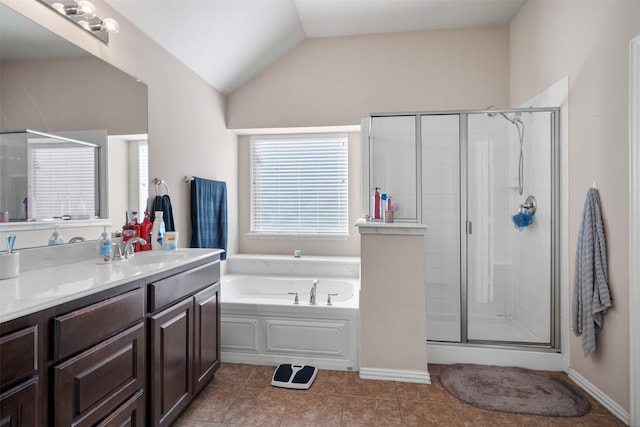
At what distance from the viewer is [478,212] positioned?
2637mm

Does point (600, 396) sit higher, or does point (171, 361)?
point (171, 361)

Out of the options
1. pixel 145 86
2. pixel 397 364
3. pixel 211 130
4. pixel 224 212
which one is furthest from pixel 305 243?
pixel 145 86

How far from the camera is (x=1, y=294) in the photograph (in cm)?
111

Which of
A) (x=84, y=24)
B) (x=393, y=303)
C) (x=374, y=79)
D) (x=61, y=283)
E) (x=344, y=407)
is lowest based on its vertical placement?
(x=344, y=407)

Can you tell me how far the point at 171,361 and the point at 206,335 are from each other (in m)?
0.36

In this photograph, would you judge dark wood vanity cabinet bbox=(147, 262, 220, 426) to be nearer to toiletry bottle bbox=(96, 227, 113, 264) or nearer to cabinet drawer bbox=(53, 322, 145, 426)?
cabinet drawer bbox=(53, 322, 145, 426)

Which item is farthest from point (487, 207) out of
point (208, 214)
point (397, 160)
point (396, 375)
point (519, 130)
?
point (208, 214)

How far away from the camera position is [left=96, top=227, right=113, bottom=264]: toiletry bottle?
5.70 feet

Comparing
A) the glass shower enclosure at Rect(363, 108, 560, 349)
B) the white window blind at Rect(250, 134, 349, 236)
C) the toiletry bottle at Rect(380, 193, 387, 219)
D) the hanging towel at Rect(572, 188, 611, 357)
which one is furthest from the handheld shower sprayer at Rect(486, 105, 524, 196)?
the white window blind at Rect(250, 134, 349, 236)

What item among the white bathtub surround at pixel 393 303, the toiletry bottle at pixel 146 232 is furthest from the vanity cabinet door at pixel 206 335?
the white bathtub surround at pixel 393 303

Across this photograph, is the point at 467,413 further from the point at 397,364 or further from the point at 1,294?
the point at 1,294

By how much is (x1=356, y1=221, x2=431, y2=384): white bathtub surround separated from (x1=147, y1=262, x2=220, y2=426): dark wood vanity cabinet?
40.6 inches

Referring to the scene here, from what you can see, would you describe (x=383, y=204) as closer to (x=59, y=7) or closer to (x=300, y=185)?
(x=300, y=185)

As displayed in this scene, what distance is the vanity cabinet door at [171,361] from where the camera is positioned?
1515mm
